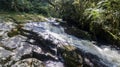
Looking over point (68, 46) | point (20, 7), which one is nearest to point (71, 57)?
point (68, 46)

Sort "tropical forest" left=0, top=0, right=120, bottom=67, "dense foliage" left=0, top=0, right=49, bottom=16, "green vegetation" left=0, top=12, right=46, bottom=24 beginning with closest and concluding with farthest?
"tropical forest" left=0, top=0, right=120, bottom=67 → "green vegetation" left=0, top=12, right=46, bottom=24 → "dense foliage" left=0, top=0, right=49, bottom=16

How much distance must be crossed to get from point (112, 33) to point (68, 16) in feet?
29.5

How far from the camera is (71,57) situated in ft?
19.7

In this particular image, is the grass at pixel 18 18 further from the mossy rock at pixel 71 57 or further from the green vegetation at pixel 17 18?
the mossy rock at pixel 71 57

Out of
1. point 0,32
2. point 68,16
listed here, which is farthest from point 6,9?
point 0,32

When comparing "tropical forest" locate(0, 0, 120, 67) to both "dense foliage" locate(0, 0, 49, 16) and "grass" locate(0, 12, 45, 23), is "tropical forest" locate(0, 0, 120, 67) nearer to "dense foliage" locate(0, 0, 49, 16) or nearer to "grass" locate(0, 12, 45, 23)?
"grass" locate(0, 12, 45, 23)

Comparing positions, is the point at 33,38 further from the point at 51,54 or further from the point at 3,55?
the point at 3,55

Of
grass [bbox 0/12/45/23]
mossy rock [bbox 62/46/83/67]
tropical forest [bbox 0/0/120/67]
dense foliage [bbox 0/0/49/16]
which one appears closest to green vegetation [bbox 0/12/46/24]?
grass [bbox 0/12/45/23]

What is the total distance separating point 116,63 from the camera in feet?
22.3

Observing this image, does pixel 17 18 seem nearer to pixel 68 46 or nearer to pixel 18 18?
Answer: pixel 18 18

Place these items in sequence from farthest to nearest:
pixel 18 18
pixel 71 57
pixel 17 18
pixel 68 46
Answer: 1. pixel 18 18
2. pixel 17 18
3. pixel 68 46
4. pixel 71 57

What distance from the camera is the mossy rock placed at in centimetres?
562

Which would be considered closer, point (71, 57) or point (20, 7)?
point (71, 57)

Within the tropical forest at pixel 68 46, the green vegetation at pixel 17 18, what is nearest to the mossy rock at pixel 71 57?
the tropical forest at pixel 68 46
